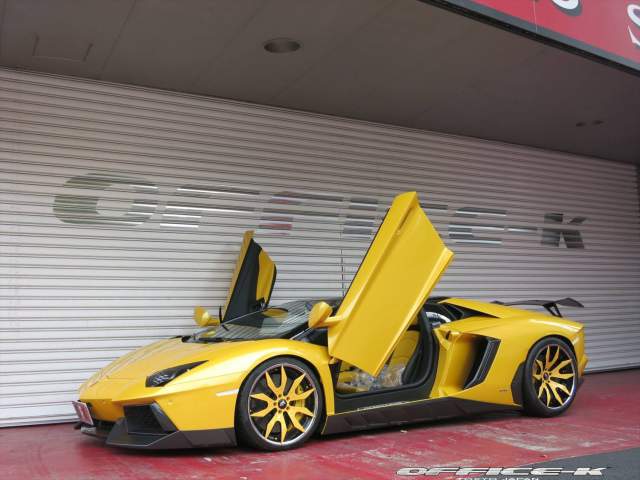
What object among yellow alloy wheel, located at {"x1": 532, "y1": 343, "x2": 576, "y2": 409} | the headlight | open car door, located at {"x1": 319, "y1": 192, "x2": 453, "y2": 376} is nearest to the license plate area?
the headlight

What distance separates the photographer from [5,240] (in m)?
6.53

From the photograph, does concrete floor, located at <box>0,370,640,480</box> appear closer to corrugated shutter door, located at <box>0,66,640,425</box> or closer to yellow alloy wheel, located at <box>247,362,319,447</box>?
yellow alloy wheel, located at <box>247,362,319,447</box>

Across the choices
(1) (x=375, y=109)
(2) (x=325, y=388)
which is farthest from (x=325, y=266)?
(2) (x=325, y=388)

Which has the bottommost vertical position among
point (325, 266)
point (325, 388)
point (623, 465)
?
point (623, 465)

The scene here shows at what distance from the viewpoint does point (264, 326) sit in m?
5.46

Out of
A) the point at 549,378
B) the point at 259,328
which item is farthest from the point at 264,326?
the point at 549,378

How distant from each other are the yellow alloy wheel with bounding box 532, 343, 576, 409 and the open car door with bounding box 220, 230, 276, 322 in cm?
276

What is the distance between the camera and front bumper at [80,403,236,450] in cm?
444

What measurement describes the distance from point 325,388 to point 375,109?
4574mm

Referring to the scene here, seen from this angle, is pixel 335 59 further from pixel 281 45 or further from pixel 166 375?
pixel 166 375

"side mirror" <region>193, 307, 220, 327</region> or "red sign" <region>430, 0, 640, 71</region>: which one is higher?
"red sign" <region>430, 0, 640, 71</region>

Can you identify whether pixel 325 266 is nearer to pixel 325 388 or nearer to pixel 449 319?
pixel 449 319

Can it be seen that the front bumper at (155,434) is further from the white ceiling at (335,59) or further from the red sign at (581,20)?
the red sign at (581,20)

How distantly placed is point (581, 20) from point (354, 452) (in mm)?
4548
